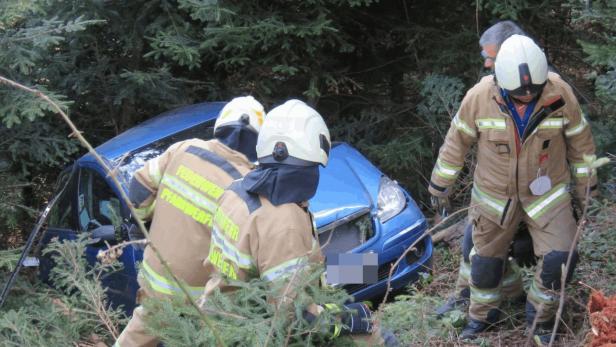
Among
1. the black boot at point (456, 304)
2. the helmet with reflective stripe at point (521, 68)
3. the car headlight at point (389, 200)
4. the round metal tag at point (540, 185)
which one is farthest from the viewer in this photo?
the car headlight at point (389, 200)

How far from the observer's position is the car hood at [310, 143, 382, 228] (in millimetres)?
5527

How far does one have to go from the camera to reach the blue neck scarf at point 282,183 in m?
3.10

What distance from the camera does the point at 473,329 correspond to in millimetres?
4844

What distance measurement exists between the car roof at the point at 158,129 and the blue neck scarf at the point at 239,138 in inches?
87.9

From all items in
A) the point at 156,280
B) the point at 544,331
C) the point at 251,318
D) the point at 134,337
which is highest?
the point at 251,318

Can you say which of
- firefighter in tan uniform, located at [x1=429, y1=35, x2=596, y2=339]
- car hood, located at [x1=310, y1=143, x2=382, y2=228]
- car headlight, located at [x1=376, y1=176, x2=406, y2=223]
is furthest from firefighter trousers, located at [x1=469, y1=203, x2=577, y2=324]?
car hood, located at [x1=310, y1=143, x2=382, y2=228]

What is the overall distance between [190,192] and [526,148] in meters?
1.82

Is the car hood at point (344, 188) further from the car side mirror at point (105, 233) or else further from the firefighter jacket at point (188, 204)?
the firefighter jacket at point (188, 204)

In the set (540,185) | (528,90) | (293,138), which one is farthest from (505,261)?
(293,138)

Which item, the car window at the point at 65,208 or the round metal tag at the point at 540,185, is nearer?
the round metal tag at the point at 540,185

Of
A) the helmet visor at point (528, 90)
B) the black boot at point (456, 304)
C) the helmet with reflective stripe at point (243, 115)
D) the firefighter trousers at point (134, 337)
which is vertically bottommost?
the black boot at point (456, 304)

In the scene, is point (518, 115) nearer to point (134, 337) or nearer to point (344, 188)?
point (344, 188)

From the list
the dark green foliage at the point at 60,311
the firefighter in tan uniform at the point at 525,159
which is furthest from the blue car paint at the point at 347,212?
the firefighter in tan uniform at the point at 525,159

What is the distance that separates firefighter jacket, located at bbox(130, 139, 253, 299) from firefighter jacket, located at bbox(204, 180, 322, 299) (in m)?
0.53
